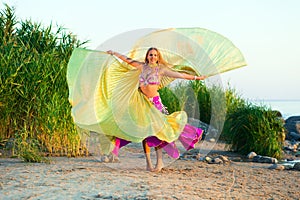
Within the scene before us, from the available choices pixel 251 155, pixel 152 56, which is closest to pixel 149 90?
pixel 152 56

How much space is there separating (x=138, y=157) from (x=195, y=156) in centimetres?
114

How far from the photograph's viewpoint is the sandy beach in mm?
5508

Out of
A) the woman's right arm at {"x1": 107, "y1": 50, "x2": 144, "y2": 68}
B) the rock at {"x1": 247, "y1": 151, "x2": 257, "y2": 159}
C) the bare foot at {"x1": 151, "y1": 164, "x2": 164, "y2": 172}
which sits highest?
the woman's right arm at {"x1": 107, "y1": 50, "x2": 144, "y2": 68}

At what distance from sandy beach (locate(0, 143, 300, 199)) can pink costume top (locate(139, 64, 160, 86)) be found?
3.83ft

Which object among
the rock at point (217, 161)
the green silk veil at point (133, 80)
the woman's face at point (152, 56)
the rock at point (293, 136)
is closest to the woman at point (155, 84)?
the woman's face at point (152, 56)

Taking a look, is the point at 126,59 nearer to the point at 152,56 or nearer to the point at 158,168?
the point at 152,56

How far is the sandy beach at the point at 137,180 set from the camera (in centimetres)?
551

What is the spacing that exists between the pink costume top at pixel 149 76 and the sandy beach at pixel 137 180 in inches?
46.0

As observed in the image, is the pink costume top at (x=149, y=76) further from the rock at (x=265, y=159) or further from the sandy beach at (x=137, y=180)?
the rock at (x=265, y=159)

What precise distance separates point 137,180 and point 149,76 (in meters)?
1.53

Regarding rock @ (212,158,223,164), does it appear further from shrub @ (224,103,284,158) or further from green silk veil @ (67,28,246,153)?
green silk veil @ (67,28,246,153)

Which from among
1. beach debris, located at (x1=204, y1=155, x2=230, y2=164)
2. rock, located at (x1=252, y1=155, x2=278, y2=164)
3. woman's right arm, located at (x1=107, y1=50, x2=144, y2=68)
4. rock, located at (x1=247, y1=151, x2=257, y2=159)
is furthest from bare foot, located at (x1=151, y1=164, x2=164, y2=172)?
rock, located at (x1=247, y1=151, x2=257, y2=159)

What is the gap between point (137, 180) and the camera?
6148 millimetres

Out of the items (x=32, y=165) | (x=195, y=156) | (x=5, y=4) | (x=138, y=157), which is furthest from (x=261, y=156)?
(x=5, y=4)
